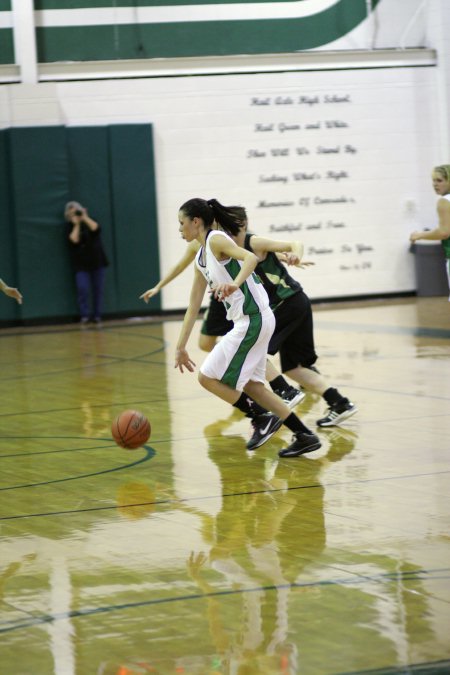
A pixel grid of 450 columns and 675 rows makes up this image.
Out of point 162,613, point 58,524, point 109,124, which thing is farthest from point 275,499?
point 109,124

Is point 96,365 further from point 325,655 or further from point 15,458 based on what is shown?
point 325,655

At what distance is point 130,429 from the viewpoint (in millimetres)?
6984

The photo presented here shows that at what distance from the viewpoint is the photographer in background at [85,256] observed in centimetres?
1727

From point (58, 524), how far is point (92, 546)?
0.50m

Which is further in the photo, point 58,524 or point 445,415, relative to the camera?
point 445,415

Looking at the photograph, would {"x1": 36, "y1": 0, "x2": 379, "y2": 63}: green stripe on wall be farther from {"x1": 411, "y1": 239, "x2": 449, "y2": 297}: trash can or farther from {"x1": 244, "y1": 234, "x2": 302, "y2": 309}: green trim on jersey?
{"x1": 244, "y1": 234, "x2": 302, "y2": 309}: green trim on jersey

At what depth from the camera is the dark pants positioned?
57.5 ft

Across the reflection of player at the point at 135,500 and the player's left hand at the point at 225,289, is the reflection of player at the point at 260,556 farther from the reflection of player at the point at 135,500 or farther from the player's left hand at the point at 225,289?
the player's left hand at the point at 225,289

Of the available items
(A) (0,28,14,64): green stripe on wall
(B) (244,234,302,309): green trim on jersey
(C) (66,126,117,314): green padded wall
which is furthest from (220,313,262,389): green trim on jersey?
(A) (0,28,14,64): green stripe on wall

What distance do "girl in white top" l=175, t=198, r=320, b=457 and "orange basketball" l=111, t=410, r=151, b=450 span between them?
0.45 metres

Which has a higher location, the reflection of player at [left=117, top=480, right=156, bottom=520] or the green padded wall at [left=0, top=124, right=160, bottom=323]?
the green padded wall at [left=0, top=124, right=160, bottom=323]

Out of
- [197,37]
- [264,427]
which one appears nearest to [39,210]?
[197,37]

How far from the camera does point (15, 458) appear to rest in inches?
286

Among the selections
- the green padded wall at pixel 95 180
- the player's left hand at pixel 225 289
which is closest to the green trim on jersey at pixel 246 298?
the player's left hand at pixel 225 289
